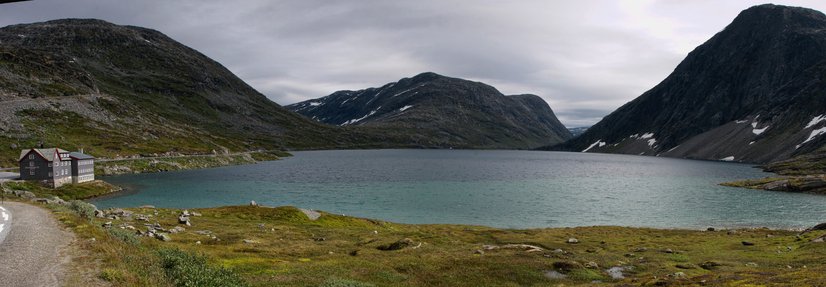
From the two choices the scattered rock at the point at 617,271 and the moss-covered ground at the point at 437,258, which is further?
the scattered rock at the point at 617,271

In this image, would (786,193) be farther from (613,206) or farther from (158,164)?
(158,164)

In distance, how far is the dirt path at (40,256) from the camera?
13.6m

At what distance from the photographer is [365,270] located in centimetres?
2367

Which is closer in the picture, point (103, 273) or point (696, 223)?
point (103, 273)

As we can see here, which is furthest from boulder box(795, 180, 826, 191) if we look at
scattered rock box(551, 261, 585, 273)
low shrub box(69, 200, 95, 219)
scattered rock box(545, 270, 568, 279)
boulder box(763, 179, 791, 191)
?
low shrub box(69, 200, 95, 219)

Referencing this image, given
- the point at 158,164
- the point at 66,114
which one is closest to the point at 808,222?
the point at 158,164

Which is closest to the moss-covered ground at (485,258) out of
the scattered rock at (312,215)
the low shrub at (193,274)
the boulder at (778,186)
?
the low shrub at (193,274)

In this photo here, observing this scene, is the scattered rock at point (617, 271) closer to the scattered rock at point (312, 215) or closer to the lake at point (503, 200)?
the lake at point (503, 200)

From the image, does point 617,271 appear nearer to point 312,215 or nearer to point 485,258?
point 485,258

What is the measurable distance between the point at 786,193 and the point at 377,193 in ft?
325

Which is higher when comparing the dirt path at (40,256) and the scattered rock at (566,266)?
the dirt path at (40,256)

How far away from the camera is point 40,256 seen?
16.8 m

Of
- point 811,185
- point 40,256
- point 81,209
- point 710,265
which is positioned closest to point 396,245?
point 40,256

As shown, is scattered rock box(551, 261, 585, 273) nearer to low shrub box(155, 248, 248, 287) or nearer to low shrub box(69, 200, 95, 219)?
low shrub box(155, 248, 248, 287)
